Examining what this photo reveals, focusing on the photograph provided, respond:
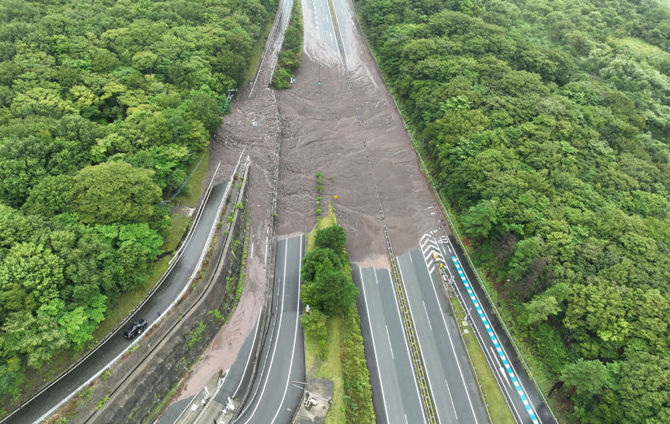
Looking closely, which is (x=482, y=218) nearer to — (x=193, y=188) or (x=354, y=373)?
(x=354, y=373)

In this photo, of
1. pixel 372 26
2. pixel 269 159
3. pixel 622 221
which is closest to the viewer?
pixel 622 221

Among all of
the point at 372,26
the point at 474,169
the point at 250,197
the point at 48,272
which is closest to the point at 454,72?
the point at 474,169

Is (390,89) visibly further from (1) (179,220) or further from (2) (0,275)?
(2) (0,275)

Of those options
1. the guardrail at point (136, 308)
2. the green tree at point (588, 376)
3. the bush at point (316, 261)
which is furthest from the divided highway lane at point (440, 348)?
the guardrail at point (136, 308)

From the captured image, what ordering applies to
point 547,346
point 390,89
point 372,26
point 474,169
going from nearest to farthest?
point 547,346 → point 474,169 → point 390,89 → point 372,26

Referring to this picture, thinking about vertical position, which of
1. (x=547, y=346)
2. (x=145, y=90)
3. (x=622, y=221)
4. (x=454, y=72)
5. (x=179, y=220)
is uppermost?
(x=145, y=90)

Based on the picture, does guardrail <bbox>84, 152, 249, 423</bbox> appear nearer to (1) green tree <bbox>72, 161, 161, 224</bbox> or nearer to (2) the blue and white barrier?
(1) green tree <bbox>72, 161, 161, 224</bbox>

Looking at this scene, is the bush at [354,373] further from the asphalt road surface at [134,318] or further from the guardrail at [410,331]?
the asphalt road surface at [134,318]
